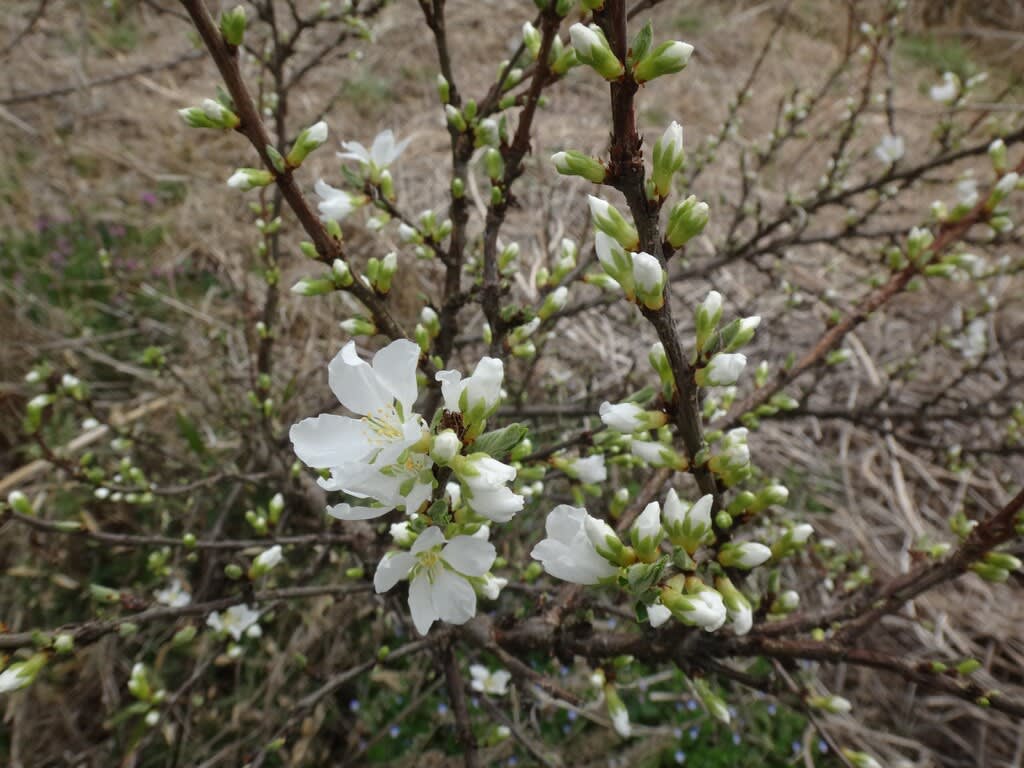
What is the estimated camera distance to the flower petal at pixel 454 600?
3.65 feet

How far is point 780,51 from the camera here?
8.41m

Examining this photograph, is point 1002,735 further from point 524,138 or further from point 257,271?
point 257,271

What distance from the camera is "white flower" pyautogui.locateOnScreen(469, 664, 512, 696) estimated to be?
269 cm

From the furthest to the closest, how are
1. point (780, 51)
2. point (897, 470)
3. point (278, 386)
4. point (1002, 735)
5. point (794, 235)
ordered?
1. point (780, 51)
2. point (897, 470)
3. point (278, 386)
4. point (1002, 735)
5. point (794, 235)

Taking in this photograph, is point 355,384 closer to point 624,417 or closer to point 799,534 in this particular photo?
point 624,417

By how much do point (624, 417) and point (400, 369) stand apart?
0.37m

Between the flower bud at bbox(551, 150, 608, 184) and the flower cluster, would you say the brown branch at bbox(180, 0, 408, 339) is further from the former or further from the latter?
the flower bud at bbox(551, 150, 608, 184)

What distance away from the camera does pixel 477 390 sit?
0.93 metres

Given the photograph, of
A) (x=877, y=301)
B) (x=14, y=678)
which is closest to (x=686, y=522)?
(x=14, y=678)

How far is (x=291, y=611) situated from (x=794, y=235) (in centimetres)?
285

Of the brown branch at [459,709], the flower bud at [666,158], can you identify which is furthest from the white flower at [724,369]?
the brown branch at [459,709]

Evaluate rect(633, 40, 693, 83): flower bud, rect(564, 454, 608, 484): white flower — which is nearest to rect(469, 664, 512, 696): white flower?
rect(564, 454, 608, 484): white flower

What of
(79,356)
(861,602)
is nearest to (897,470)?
(861,602)

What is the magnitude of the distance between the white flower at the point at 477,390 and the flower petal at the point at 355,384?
16 cm
